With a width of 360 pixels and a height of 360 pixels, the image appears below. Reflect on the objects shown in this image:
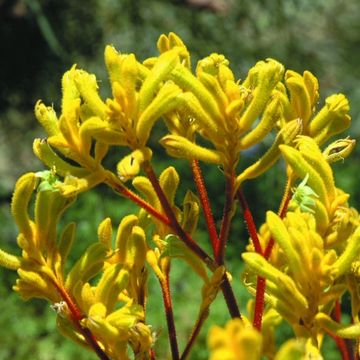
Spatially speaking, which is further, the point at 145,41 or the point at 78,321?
the point at 145,41

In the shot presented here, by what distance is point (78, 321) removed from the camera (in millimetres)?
875

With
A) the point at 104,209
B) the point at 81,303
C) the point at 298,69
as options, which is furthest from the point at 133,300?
the point at 298,69

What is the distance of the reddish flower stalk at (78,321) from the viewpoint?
866 mm

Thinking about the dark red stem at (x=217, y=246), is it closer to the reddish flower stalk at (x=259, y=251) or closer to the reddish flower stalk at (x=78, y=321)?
the reddish flower stalk at (x=259, y=251)

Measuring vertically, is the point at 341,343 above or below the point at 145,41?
below

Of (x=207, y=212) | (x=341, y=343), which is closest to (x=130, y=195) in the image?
(x=207, y=212)

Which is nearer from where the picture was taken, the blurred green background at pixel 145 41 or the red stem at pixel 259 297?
the red stem at pixel 259 297

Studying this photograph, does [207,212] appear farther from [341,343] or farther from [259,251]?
[341,343]

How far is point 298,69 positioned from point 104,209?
1.18m

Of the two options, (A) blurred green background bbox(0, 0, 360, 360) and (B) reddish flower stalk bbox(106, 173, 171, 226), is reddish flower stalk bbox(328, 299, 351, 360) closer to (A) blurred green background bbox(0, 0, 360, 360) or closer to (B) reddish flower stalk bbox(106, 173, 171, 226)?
(B) reddish flower stalk bbox(106, 173, 171, 226)

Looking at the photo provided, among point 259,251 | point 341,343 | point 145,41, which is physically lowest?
point 341,343

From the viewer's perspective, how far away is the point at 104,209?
3346 mm

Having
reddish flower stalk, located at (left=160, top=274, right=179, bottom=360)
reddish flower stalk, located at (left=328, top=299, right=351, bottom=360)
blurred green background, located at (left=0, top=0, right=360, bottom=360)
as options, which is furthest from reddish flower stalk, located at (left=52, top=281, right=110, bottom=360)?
blurred green background, located at (left=0, top=0, right=360, bottom=360)

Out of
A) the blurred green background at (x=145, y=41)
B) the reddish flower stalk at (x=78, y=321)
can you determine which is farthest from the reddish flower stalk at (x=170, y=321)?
the blurred green background at (x=145, y=41)
